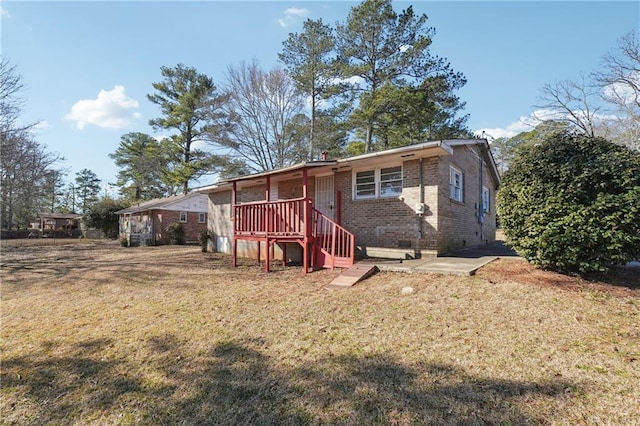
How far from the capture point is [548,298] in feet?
15.4

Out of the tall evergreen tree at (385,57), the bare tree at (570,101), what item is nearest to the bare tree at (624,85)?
the bare tree at (570,101)

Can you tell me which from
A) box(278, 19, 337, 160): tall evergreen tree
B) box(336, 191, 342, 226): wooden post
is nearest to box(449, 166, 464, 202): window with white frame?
box(336, 191, 342, 226): wooden post

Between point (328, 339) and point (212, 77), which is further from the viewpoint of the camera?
point (212, 77)

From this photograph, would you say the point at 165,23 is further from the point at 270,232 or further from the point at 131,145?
the point at 131,145

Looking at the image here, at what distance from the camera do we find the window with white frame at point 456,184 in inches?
379

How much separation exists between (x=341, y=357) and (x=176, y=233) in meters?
22.9

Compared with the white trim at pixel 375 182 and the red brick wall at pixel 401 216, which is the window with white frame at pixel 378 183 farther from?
the red brick wall at pixel 401 216

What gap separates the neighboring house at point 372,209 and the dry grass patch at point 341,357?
242 cm

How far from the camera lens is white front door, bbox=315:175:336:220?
34.3 ft

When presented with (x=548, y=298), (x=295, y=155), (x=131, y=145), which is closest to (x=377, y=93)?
(x=295, y=155)

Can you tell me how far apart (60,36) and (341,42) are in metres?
14.8

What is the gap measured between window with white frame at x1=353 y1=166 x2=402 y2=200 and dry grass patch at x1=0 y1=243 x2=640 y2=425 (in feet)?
11.6

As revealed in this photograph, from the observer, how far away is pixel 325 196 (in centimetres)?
1073

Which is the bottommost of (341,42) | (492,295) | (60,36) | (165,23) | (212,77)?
(492,295)
